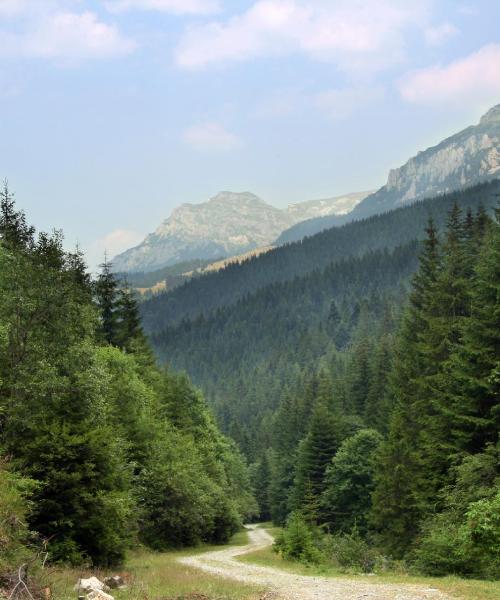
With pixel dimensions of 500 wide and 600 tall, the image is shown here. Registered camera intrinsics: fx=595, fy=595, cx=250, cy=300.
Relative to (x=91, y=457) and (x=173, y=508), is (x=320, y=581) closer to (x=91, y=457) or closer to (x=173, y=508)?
(x=91, y=457)

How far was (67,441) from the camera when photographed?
21.8 m

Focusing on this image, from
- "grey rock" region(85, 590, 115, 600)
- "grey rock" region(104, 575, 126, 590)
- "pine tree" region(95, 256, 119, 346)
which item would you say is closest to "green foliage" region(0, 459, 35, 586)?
"grey rock" region(85, 590, 115, 600)

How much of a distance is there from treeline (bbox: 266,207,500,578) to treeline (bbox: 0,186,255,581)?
374 inches

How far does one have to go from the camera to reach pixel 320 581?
1986 centimetres

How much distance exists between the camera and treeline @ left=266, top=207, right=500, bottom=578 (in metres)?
22.3

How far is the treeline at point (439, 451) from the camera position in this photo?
22.3m

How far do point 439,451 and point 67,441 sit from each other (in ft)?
58.0

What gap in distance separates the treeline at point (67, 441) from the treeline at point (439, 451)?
9.50 m

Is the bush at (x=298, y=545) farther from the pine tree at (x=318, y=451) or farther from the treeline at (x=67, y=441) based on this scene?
the pine tree at (x=318, y=451)

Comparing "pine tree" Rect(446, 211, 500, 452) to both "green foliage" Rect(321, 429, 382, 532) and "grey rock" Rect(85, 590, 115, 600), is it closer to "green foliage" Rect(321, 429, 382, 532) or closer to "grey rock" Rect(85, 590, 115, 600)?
"grey rock" Rect(85, 590, 115, 600)

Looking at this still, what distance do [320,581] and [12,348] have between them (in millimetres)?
15551

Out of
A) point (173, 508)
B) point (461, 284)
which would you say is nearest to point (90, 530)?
point (173, 508)

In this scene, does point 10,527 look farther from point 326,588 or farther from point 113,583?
point 326,588

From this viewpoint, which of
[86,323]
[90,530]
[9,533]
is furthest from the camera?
[86,323]
